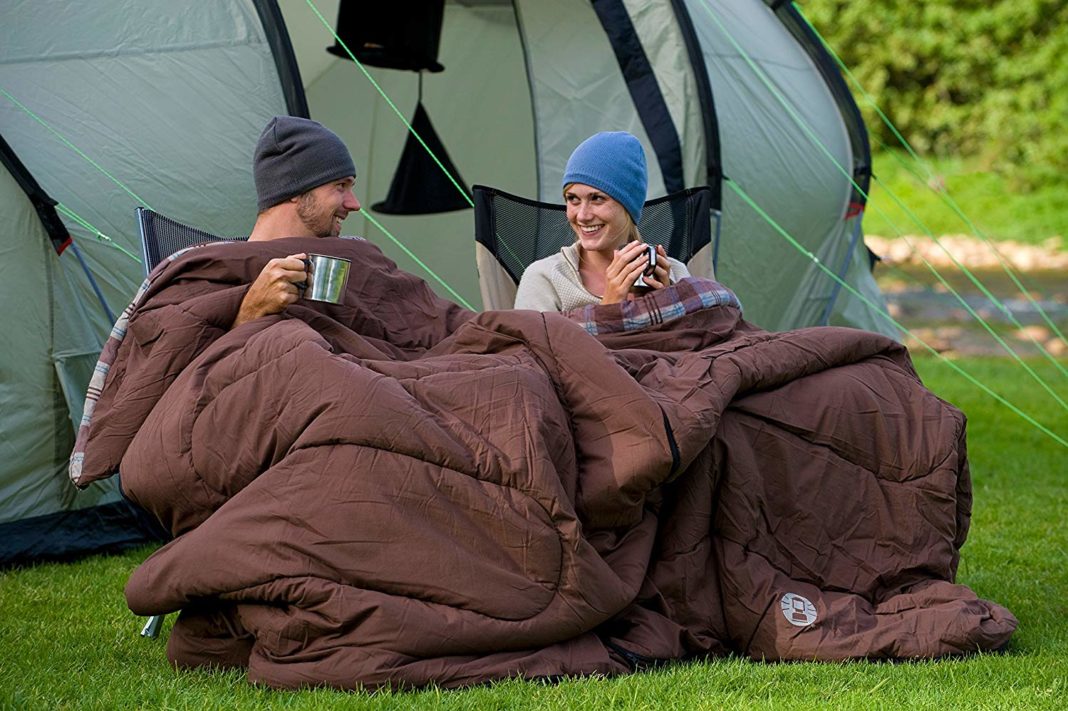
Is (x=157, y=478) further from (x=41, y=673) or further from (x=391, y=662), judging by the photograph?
(x=391, y=662)

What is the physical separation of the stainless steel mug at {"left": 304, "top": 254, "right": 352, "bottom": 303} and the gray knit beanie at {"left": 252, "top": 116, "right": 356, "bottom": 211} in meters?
0.45

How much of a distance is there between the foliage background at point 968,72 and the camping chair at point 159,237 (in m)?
15.9

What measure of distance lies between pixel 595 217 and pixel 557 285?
21cm

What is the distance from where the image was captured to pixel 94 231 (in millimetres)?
4219

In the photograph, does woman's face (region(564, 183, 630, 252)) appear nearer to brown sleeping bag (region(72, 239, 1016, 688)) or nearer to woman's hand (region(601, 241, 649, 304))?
woman's hand (region(601, 241, 649, 304))

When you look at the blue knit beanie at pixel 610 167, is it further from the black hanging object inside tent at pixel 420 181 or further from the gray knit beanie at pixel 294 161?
the black hanging object inside tent at pixel 420 181

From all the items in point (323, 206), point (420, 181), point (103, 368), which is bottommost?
point (420, 181)

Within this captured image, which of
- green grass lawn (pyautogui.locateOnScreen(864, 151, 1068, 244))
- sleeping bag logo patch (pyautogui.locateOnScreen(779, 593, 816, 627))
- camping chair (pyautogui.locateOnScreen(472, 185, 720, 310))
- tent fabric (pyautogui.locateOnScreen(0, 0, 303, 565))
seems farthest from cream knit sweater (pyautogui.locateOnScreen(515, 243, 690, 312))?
green grass lawn (pyautogui.locateOnScreen(864, 151, 1068, 244))

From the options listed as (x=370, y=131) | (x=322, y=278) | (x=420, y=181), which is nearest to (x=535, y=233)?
(x=322, y=278)

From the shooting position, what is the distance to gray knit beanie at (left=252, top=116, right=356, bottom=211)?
11.1 feet

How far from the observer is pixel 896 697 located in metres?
2.54

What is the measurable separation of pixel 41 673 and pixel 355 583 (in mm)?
704

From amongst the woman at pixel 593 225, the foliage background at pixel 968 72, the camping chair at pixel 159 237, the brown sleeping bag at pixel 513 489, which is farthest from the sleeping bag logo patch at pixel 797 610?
the foliage background at pixel 968 72

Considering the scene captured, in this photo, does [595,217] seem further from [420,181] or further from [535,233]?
[420,181]
